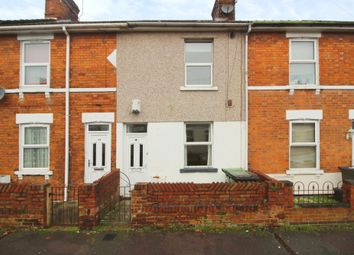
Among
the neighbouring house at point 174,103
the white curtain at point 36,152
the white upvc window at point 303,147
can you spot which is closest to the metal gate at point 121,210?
the neighbouring house at point 174,103

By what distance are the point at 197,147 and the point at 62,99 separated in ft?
15.7

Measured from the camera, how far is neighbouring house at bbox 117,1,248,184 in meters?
8.93

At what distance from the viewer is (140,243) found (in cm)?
522

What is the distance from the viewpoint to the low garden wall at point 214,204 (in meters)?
5.92

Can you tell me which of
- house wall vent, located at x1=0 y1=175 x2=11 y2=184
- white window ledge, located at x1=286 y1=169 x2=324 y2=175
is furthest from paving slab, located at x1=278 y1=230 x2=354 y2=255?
house wall vent, located at x1=0 y1=175 x2=11 y2=184

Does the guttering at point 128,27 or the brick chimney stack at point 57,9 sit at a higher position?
the brick chimney stack at point 57,9

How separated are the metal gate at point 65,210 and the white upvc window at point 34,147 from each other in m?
1.22

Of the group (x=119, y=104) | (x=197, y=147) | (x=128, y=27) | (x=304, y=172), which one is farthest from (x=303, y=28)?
(x=119, y=104)

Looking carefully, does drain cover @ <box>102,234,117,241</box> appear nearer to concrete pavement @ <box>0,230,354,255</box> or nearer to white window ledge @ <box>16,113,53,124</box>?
concrete pavement @ <box>0,230,354,255</box>

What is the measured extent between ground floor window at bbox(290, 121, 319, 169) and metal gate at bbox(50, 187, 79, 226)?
6952 millimetres

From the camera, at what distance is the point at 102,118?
29.1 ft

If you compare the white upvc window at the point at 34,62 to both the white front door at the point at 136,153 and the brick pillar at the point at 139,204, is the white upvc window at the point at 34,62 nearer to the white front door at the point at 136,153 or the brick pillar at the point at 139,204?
the white front door at the point at 136,153

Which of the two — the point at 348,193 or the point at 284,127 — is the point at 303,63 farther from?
the point at 348,193

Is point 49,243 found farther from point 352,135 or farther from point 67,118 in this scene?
point 352,135
